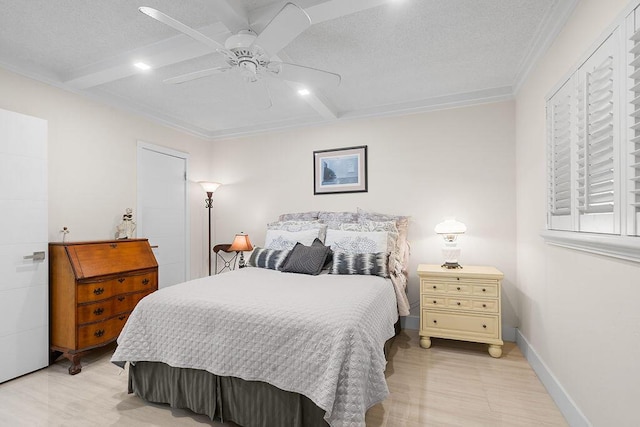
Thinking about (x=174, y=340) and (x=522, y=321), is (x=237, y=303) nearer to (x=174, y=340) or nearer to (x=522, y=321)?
(x=174, y=340)

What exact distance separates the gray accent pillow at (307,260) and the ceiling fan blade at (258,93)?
147 cm

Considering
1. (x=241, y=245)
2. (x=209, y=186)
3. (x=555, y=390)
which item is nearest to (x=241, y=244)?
(x=241, y=245)

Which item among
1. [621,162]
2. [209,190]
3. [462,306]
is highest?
[209,190]

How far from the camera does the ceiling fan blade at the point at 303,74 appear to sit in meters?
2.04

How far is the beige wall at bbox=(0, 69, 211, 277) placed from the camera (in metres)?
2.73

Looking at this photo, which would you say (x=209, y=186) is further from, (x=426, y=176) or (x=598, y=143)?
(x=598, y=143)

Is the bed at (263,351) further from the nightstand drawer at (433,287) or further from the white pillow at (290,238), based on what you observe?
the white pillow at (290,238)

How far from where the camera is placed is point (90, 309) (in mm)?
2615

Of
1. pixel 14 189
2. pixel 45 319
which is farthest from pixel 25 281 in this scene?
pixel 14 189

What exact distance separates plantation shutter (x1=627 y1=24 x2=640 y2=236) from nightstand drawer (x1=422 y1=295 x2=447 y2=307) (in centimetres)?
180

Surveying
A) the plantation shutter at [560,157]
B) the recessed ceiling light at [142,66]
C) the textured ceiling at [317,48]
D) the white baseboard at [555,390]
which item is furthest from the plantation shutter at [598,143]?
the recessed ceiling light at [142,66]

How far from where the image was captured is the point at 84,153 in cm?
309

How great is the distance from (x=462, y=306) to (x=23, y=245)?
3.77 m

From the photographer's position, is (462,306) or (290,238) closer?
(462,306)
